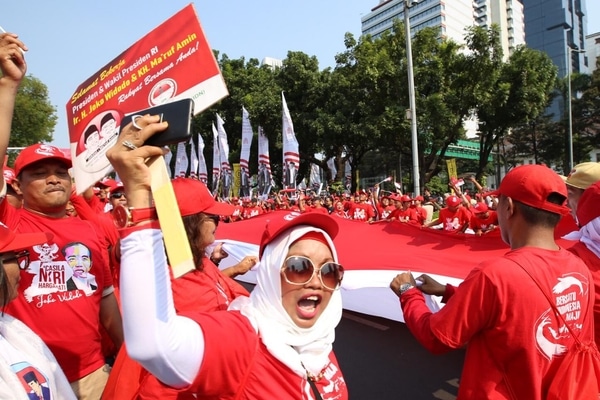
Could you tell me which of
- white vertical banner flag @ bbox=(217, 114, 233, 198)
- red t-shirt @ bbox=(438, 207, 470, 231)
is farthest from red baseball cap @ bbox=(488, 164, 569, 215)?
white vertical banner flag @ bbox=(217, 114, 233, 198)

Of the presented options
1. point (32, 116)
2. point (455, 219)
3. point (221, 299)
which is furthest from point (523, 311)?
point (32, 116)

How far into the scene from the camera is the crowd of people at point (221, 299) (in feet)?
3.56

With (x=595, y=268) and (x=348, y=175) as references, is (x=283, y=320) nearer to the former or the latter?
(x=595, y=268)

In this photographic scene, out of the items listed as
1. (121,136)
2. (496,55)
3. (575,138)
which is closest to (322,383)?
(121,136)

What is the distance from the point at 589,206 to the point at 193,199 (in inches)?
87.5

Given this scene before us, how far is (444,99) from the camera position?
20.3 meters

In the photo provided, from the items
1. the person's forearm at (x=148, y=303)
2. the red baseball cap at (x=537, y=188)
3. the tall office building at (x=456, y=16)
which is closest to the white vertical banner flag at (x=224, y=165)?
the red baseball cap at (x=537, y=188)

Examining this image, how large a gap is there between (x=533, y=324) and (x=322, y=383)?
0.96 m

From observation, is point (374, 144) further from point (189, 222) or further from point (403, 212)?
point (189, 222)

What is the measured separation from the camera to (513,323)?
5.90 feet

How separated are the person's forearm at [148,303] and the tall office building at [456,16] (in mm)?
103071

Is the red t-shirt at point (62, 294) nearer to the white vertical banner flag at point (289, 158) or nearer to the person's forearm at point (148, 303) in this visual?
the person's forearm at point (148, 303)

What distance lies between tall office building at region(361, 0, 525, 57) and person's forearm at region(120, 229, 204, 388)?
338 feet

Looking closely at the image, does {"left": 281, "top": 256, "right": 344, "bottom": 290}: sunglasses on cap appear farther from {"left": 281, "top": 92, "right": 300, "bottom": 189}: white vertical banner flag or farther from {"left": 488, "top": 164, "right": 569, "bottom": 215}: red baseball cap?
{"left": 281, "top": 92, "right": 300, "bottom": 189}: white vertical banner flag
